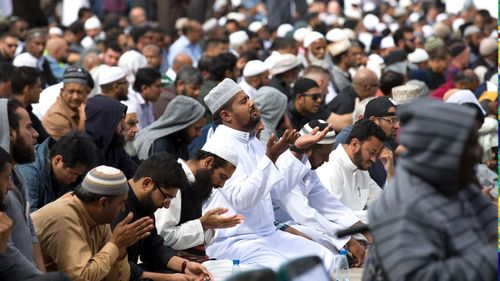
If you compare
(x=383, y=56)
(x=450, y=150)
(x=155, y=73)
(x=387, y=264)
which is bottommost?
(x=383, y=56)

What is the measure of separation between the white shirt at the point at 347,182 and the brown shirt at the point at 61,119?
2153mm

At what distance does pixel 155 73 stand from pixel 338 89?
2.92 meters

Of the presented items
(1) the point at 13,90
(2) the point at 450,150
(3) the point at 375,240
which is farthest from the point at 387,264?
(1) the point at 13,90

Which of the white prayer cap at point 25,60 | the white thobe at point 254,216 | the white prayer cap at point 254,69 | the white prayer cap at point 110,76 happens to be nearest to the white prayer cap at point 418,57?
the white prayer cap at point 254,69

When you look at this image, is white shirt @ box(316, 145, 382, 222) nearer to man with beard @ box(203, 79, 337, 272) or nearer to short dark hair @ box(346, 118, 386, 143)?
short dark hair @ box(346, 118, 386, 143)

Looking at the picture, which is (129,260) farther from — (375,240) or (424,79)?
(424,79)

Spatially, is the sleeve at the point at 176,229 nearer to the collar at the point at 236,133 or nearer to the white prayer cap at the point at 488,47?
the collar at the point at 236,133

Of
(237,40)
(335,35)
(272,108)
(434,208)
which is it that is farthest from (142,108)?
(434,208)

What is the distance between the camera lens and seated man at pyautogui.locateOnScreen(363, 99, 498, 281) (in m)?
3.58

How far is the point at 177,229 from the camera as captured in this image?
6.93 m

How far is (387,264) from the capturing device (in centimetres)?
369

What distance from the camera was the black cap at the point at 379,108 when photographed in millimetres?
8742

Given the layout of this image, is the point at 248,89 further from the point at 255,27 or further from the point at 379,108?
the point at 255,27

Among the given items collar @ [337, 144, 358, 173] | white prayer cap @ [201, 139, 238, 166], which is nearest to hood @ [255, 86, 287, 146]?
collar @ [337, 144, 358, 173]
